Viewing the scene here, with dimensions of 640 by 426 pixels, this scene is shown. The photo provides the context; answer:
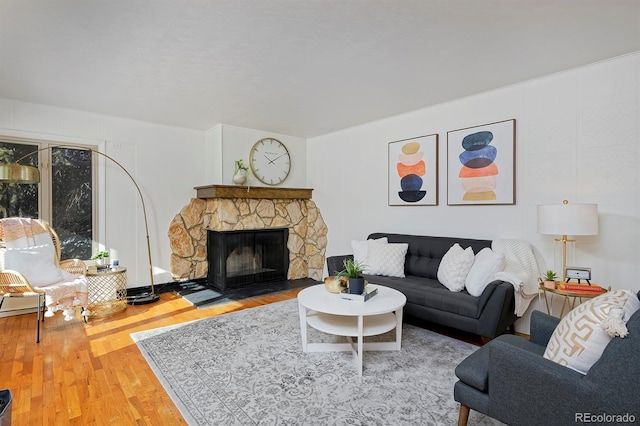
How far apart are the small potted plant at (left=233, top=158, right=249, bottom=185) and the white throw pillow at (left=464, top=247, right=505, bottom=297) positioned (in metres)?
3.24

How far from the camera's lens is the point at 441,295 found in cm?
296

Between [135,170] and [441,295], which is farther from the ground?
[135,170]

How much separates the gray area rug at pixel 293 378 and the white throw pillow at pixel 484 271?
20.3 inches

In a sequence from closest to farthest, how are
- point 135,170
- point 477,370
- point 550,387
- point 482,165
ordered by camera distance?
point 550,387
point 477,370
point 482,165
point 135,170

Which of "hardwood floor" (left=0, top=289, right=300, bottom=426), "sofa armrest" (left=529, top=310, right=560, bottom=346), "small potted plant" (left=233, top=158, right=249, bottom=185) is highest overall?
"small potted plant" (left=233, top=158, right=249, bottom=185)

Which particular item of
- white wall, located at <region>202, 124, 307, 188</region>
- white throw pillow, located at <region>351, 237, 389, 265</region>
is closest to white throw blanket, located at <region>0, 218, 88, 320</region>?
white wall, located at <region>202, 124, 307, 188</region>

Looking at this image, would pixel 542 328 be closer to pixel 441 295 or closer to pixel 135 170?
pixel 441 295

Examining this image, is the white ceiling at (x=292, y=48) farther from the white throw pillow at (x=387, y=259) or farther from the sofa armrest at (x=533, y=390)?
the sofa armrest at (x=533, y=390)

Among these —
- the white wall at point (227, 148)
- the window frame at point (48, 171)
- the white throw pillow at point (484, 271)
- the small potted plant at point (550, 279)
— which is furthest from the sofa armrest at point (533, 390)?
the window frame at point (48, 171)

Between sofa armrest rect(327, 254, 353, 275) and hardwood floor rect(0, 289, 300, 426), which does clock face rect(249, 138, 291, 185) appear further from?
hardwood floor rect(0, 289, 300, 426)

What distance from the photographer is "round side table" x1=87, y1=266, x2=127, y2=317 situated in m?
3.76

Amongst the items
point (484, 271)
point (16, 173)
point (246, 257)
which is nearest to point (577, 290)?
point (484, 271)

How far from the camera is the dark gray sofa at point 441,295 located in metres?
2.64

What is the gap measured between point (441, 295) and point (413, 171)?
1.74 meters
